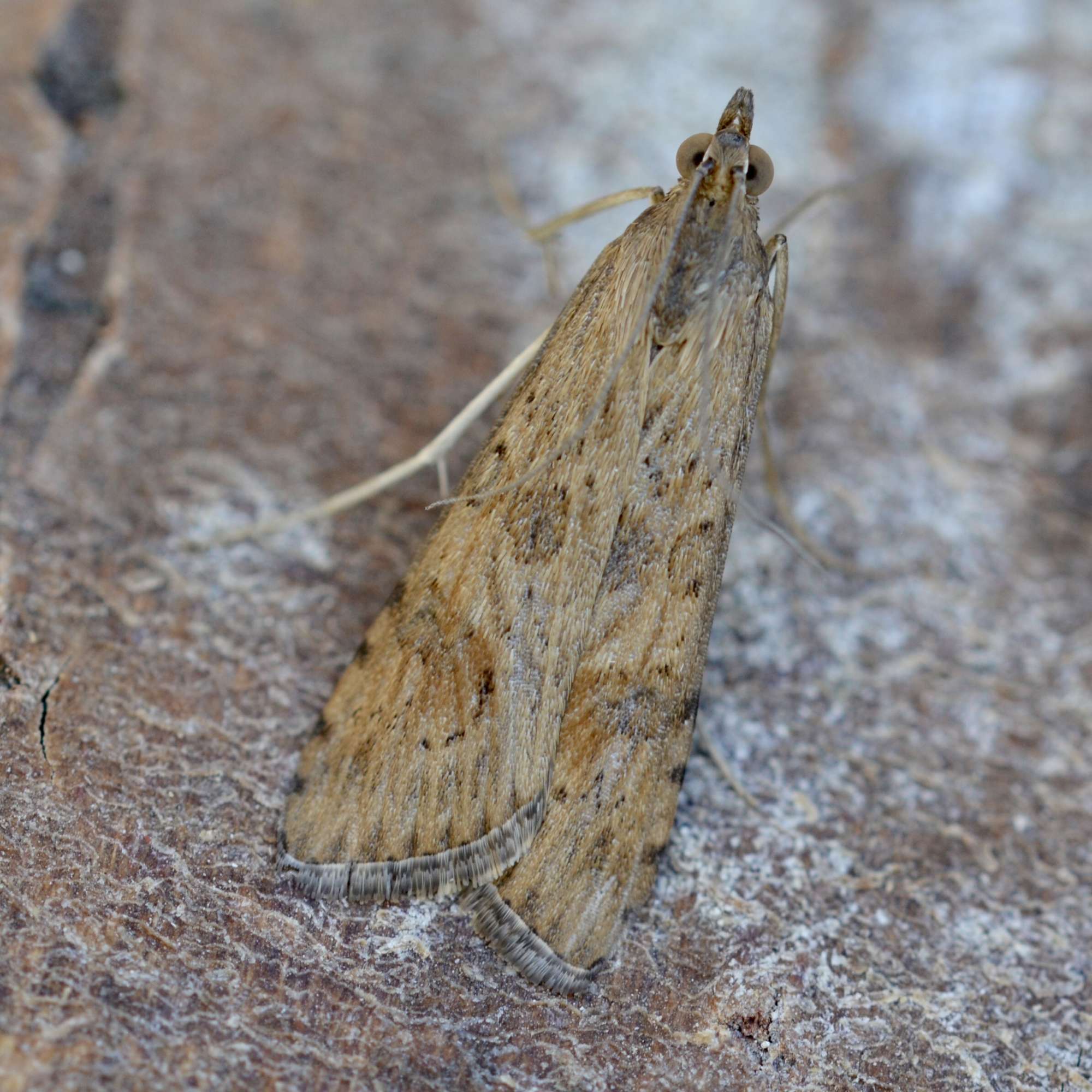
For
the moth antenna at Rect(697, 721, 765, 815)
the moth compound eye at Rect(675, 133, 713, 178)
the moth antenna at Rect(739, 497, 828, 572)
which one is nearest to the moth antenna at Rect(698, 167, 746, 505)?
the moth compound eye at Rect(675, 133, 713, 178)

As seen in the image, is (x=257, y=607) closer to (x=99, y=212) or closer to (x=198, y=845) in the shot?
(x=198, y=845)

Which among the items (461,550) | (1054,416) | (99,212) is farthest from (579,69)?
(461,550)

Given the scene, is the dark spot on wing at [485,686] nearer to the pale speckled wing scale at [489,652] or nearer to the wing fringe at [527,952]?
the pale speckled wing scale at [489,652]

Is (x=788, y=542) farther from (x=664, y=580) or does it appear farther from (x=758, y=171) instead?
(x=758, y=171)

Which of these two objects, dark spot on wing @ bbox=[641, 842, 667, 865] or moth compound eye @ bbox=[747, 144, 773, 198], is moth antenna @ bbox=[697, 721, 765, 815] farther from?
moth compound eye @ bbox=[747, 144, 773, 198]

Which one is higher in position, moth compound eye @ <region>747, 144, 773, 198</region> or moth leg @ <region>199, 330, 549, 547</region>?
moth compound eye @ <region>747, 144, 773, 198</region>

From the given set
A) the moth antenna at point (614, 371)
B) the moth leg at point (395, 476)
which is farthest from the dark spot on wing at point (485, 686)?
the moth leg at point (395, 476)
